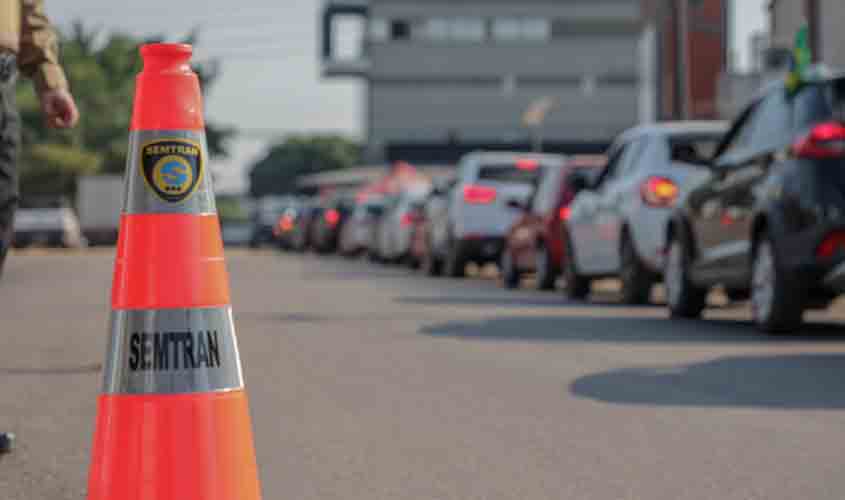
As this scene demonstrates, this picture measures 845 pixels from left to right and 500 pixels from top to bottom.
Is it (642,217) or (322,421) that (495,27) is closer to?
(642,217)

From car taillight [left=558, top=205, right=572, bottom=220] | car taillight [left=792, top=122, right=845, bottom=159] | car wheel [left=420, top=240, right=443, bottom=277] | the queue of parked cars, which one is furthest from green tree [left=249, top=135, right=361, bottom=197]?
car taillight [left=792, top=122, right=845, bottom=159]

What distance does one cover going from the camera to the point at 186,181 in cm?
504

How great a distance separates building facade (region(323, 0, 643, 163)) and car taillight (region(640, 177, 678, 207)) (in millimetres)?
88921

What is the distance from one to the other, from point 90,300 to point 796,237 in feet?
28.5

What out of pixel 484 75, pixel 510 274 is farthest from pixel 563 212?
pixel 484 75

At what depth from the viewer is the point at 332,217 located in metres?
46.5

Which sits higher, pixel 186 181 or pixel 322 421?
pixel 186 181

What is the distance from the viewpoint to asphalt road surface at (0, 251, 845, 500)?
654 centimetres

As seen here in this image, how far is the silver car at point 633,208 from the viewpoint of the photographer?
16547 mm

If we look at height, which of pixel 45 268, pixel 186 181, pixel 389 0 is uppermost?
pixel 389 0

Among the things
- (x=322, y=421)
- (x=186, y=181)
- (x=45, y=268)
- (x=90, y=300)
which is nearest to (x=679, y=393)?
(x=322, y=421)

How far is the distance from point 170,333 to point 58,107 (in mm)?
2401

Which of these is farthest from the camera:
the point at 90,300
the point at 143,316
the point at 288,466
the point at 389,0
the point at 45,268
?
the point at 389,0

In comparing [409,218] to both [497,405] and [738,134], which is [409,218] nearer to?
[738,134]
